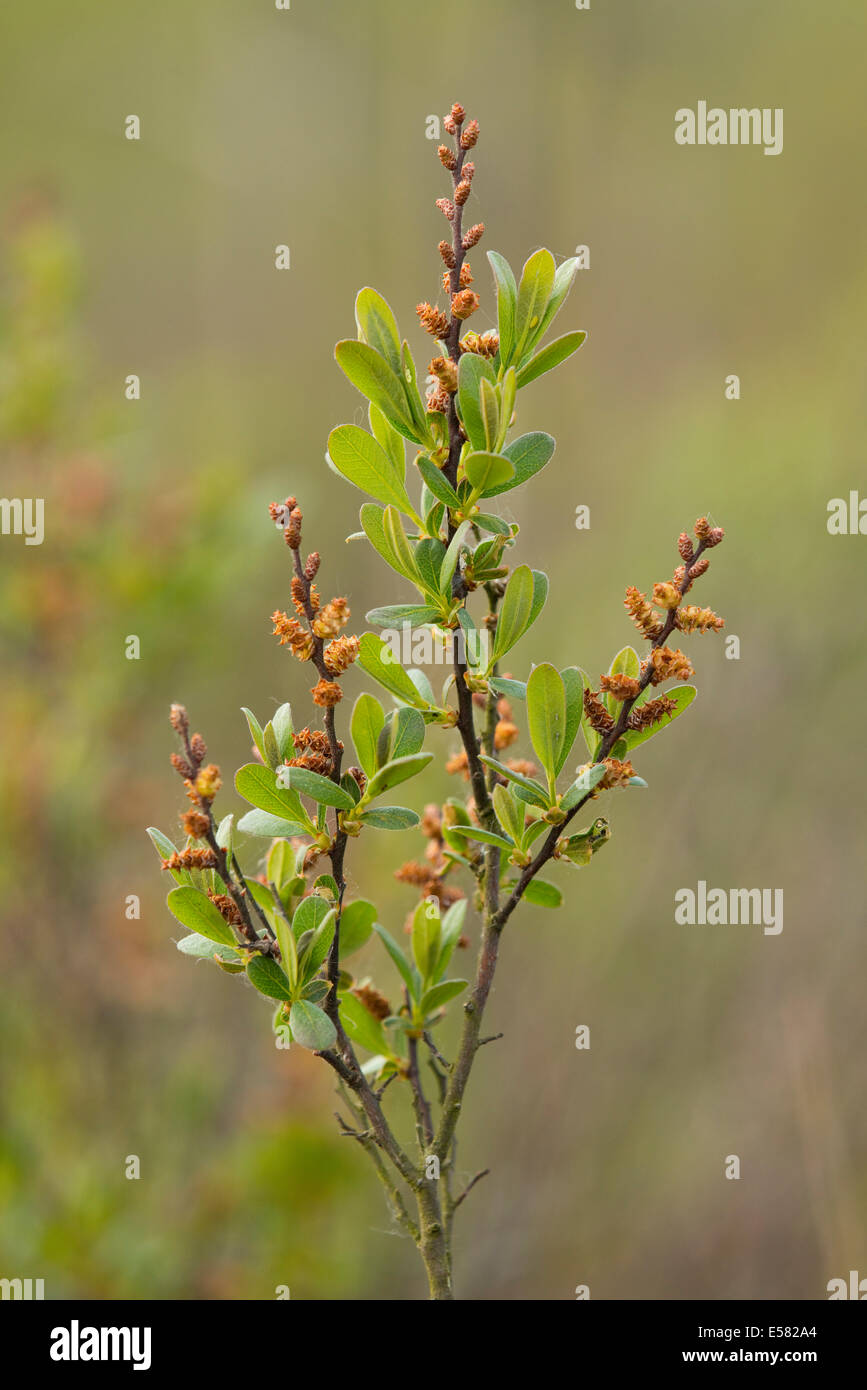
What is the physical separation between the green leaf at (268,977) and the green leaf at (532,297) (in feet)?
1.35

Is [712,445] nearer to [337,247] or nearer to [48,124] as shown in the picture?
[337,247]

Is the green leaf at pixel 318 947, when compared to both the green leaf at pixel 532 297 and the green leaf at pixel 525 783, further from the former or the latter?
the green leaf at pixel 532 297

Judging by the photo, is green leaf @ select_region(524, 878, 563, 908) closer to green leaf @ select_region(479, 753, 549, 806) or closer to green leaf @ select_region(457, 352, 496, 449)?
green leaf @ select_region(479, 753, 549, 806)

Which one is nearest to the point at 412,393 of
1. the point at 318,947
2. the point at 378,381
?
the point at 378,381

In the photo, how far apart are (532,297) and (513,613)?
0.20 metres

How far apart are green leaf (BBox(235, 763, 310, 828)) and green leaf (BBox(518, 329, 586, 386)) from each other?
30 cm

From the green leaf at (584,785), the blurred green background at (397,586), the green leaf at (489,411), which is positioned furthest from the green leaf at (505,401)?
the blurred green background at (397,586)

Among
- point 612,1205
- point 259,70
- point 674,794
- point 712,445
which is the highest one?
point 259,70

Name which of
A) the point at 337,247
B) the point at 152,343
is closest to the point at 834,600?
the point at 337,247

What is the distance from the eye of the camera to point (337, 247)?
380 cm

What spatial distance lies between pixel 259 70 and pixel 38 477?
2.19 metres

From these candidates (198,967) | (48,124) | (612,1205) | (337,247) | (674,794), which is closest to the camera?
(198,967)

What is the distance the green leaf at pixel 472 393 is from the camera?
0.62m
